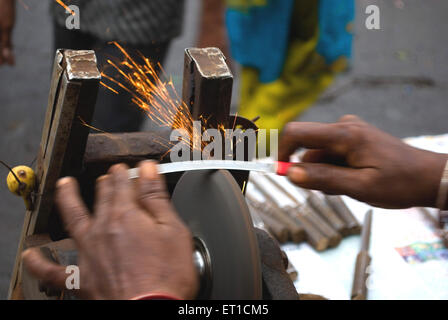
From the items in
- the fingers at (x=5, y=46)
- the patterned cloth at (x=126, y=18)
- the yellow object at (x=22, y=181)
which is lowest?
the yellow object at (x=22, y=181)

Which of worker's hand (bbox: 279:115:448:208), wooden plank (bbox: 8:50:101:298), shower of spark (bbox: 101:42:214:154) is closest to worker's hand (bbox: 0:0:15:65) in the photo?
shower of spark (bbox: 101:42:214:154)

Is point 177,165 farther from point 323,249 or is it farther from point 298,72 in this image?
point 298,72

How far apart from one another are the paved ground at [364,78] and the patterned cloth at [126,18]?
4.76 feet

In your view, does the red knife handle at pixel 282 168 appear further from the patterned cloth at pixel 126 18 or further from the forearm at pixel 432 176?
the patterned cloth at pixel 126 18

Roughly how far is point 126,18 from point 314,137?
121 centimetres

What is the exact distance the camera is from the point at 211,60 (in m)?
1.52

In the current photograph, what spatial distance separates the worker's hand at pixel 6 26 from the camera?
237 centimetres

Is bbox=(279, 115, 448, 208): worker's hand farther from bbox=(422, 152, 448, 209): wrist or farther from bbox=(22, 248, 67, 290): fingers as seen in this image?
bbox=(22, 248, 67, 290): fingers

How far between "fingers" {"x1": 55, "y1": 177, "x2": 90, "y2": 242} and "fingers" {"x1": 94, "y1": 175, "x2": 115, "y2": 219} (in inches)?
1.3

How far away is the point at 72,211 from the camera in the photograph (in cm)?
113

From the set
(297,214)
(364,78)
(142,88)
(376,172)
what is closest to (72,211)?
(376,172)

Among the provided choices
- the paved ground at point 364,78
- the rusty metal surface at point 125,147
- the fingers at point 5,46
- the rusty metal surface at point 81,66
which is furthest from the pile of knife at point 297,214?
the paved ground at point 364,78

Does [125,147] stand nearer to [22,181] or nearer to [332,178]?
[22,181]

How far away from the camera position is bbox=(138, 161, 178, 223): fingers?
1.08 meters
